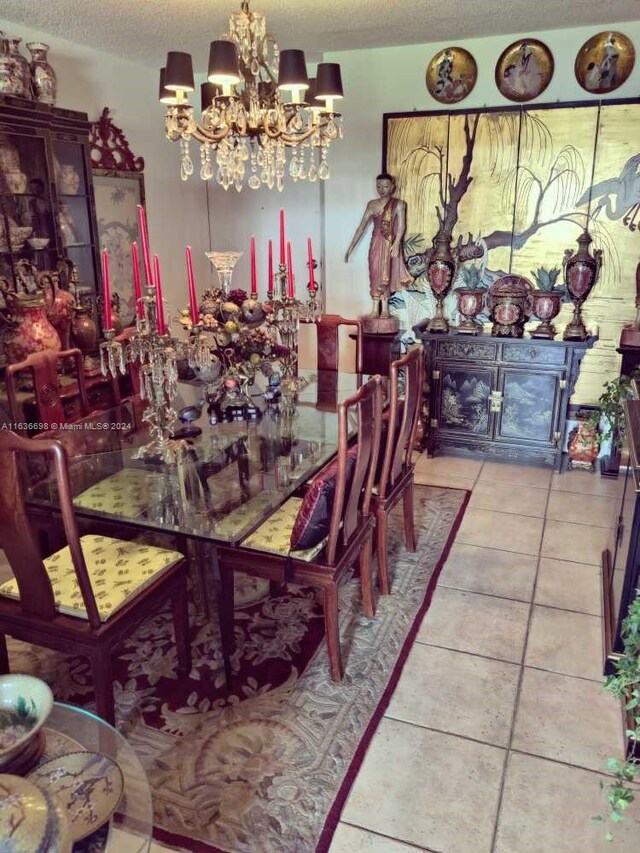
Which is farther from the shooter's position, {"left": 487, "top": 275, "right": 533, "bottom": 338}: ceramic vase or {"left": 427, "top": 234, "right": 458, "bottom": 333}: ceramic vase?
{"left": 427, "top": 234, "right": 458, "bottom": 333}: ceramic vase

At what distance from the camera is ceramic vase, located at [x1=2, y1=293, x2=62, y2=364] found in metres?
3.28

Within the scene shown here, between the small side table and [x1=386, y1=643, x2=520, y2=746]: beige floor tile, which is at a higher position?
the small side table

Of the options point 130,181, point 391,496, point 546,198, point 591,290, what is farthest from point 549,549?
point 130,181

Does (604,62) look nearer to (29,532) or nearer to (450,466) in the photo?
(450,466)

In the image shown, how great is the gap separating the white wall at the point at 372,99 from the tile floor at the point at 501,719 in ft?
7.31

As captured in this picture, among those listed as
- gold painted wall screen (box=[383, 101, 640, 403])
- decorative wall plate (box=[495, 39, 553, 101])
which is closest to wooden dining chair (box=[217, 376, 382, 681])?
gold painted wall screen (box=[383, 101, 640, 403])

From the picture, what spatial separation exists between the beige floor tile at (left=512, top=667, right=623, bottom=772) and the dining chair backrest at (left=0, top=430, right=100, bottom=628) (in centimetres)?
135

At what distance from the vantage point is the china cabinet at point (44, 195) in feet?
10.8

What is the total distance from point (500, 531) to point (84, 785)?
8.23 feet

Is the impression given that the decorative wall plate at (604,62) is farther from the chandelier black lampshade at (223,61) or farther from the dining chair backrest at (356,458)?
the dining chair backrest at (356,458)

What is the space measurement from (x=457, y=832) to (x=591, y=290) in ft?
10.7

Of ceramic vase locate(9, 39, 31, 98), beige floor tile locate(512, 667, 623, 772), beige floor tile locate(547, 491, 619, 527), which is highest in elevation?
ceramic vase locate(9, 39, 31, 98)

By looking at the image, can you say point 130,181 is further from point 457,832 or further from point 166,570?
point 457,832

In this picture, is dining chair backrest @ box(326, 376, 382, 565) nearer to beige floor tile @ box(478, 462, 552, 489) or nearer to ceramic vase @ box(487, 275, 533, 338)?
beige floor tile @ box(478, 462, 552, 489)
